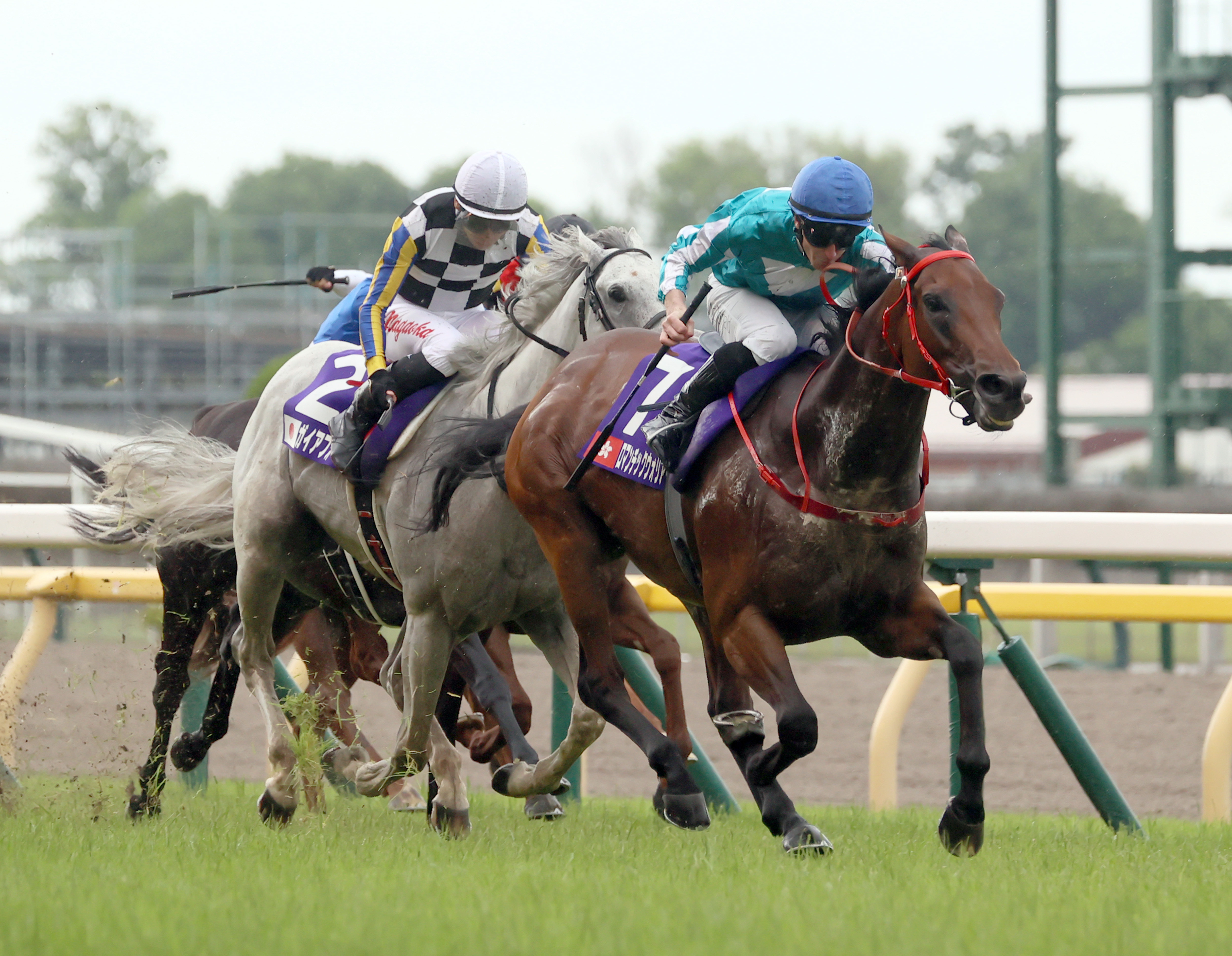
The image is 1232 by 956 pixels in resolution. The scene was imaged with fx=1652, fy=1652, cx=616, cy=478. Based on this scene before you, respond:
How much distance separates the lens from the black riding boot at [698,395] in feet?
13.3

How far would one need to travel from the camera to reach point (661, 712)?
5.09 metres

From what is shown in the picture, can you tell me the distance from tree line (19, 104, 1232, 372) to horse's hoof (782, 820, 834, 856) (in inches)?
1719

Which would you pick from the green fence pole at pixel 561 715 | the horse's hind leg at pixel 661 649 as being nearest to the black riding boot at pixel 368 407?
the horse's hind leg at pixel 661 649

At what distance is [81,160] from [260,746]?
54.5 meters

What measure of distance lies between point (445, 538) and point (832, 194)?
1463 millimetres

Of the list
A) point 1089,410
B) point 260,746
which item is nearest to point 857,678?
point 260,746

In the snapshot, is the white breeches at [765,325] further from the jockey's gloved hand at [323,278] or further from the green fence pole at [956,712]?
A: the jockey's gloved hand at [323,278]

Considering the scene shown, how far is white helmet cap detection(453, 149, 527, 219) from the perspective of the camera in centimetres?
477

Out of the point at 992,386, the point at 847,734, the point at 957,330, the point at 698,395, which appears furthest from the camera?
the point at 847,734

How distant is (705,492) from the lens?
4.00 meters

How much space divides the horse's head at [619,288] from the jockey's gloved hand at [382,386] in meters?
0.59

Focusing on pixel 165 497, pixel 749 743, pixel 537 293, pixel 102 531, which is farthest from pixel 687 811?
pixel 102 531

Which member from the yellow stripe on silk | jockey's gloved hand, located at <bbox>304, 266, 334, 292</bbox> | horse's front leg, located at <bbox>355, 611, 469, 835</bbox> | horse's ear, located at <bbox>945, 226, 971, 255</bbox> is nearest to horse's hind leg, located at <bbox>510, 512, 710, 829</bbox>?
horse's front leg, located at <bbox>355, 611, 469, 835</bbox>

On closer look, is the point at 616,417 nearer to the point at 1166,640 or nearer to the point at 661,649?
the point at 661,649
